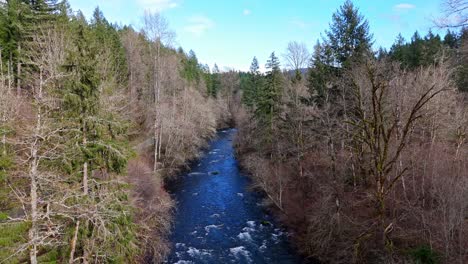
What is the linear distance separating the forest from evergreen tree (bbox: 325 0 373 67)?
A: 85 mm

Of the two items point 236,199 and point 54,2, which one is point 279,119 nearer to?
point 236,199

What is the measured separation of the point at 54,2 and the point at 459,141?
34.9m

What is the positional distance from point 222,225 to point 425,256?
14.5m

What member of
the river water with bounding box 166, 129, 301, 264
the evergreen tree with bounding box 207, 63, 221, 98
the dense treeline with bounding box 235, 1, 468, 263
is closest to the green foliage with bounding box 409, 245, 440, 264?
the dense treeline with bounding box 235, 1, 468, 263

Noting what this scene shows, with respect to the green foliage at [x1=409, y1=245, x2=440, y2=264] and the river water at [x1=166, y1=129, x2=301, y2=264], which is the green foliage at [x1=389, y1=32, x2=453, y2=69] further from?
the green foliage at [x1=409, y1=245, x2=440, y2=264]

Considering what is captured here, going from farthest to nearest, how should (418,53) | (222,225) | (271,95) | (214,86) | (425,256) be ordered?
1. (214,86)
2. (418,53)
3. (271,95)
4. (222,225)
5. (425,256)

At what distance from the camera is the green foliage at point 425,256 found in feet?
40.6

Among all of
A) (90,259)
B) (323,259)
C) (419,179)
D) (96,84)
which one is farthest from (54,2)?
(419,179)

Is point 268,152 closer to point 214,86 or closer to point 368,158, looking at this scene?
point 368,158

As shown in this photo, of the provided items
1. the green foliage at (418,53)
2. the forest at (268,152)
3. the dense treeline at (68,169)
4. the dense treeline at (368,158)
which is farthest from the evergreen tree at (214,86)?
the dense treeline at (68,169)

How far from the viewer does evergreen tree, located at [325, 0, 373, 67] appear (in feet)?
80.0

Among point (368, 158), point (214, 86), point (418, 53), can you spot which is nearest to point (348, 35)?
point (368, 158)

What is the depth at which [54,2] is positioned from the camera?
2997 centimetres

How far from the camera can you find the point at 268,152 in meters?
35.7
